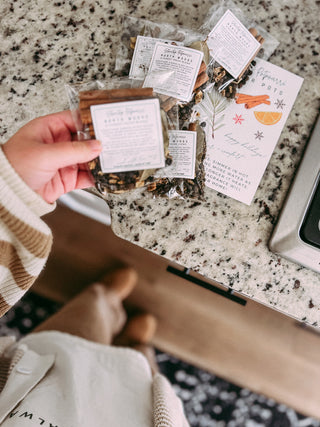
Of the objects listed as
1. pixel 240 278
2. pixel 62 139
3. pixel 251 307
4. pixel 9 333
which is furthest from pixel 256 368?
pixel 62 139

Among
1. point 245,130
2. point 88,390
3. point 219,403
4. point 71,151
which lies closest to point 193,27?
point 245,130

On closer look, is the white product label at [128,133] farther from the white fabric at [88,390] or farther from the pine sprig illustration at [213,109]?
the white fabric at [88,390]

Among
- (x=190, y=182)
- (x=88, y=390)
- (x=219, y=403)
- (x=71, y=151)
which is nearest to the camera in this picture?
(x=71, y=151)

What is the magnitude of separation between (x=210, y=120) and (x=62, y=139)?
28 cm

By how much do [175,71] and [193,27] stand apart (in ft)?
0.50

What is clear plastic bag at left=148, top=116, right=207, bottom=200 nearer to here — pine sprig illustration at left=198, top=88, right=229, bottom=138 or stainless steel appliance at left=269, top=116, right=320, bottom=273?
pine sprig illustration at left=198, top=88, right=229, bottom=138

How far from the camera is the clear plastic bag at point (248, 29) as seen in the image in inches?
24.4

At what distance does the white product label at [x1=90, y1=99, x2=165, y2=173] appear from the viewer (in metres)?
0.52

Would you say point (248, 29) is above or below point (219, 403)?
above

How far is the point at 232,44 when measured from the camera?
623 millimetres

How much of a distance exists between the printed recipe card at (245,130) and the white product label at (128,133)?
0.46ft

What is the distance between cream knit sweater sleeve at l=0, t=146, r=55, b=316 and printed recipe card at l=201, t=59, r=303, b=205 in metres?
0.31

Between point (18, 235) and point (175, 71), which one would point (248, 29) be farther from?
point (18, 235)

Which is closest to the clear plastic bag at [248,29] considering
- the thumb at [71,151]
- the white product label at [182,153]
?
the white product label at [182,153]
